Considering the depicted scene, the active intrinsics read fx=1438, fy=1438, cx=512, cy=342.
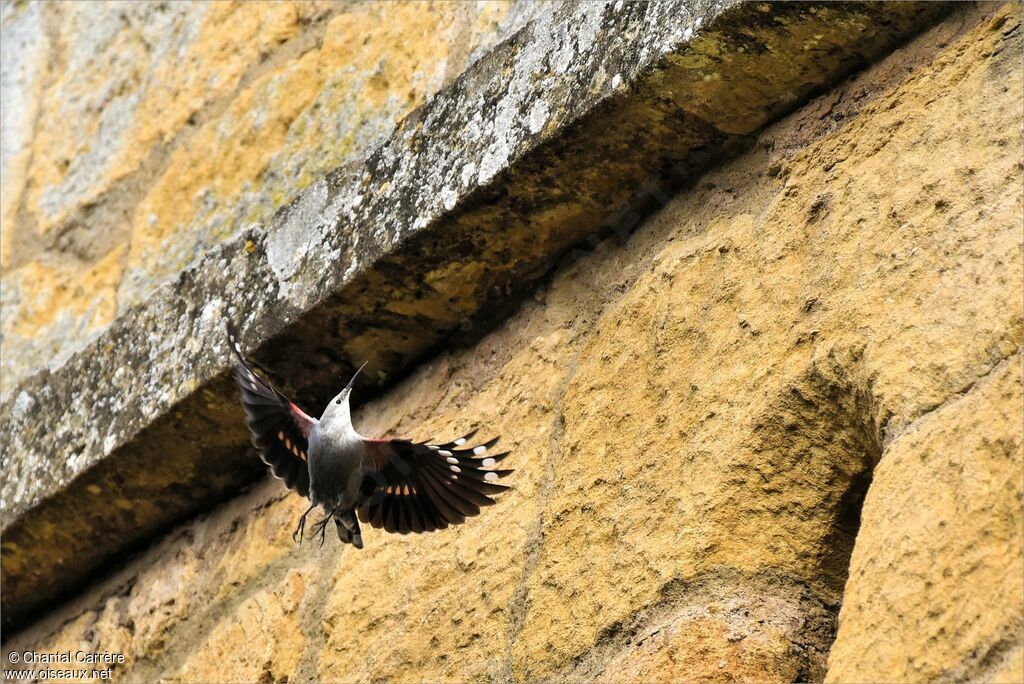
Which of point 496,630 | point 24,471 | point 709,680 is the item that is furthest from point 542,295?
point 24,471

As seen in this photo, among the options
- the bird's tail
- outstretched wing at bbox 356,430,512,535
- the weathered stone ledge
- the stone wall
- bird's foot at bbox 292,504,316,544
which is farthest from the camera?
bird's foot at bbox 292,504,316,544

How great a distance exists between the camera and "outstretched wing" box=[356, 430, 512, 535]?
7.07ft

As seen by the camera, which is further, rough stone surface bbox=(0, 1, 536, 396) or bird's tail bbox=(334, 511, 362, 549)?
rough stone surface bbox=(0, 1, 536, 396)

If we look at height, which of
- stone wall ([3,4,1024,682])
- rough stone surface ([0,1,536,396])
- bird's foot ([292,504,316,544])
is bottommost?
stone wall ([3,4,1024,682])

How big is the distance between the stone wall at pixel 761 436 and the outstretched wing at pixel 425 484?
0.10 feet

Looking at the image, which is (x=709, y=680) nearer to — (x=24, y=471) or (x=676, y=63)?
(x=676, y=63)

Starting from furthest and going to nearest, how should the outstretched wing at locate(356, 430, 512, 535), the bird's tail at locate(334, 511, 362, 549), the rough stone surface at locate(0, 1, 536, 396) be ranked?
the rough stone surface at locate(0, 1, 536, 396)
the bird's tail at locate(334, 511, 362, 549)
the outstretched wing at locate(356, 430, 512, 535)

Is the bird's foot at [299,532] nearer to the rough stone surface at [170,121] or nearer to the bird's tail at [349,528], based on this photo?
the bird's tail at [349,528]

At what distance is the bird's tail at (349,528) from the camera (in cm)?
238

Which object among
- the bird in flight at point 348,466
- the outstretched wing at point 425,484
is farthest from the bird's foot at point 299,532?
the outstretched wing at point 425,484

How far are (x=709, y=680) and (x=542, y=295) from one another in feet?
2.72

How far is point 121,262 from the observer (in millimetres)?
3174

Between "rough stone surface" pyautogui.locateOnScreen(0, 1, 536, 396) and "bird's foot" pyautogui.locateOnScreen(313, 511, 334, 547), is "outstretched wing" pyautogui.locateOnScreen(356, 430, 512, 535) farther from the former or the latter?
"rough stone surface" pyautogui.locateOnScreen(0, 1, 536, 396)

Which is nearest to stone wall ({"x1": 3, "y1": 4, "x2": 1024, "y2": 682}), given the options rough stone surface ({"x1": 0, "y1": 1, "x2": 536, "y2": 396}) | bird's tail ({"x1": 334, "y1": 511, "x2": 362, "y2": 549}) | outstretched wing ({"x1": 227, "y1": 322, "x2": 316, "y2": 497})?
bird's tail ({"x1": 334, "y1": 511, "x2": 362, "y2": 549})
